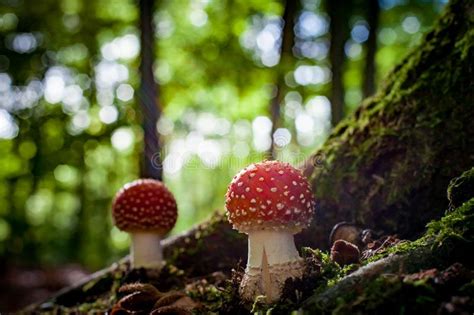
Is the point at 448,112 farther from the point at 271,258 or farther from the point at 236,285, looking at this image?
the point at 236,285

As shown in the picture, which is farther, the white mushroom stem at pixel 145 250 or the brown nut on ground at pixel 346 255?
the white mushroom stem at pixel 145 250

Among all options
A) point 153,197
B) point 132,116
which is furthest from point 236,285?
point 132,116

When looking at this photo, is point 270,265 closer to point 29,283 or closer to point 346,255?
point 346,255

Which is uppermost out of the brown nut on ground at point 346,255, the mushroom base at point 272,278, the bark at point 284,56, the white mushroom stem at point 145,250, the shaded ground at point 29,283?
the bark at point 284,56

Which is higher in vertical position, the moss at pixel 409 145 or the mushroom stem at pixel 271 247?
the moss at pixel 409 145

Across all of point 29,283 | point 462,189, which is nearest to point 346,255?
point 462,189

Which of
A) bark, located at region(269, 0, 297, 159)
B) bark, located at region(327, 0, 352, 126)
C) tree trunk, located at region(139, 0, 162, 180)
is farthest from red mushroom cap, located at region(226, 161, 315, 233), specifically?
bark, located at region(327, 0, 352, 126)

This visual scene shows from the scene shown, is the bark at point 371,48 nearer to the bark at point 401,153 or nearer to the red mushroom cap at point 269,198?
the bark at point 401,153

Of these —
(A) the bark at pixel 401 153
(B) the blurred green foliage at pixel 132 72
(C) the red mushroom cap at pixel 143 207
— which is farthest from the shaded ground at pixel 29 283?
(A) the bark at pixel 401 153

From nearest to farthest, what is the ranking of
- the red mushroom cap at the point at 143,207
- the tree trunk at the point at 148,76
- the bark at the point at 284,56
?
the red mushroom cap at the point at 143,207, the tree trunk at the point at 148,76, the bark at the point at 284,56
